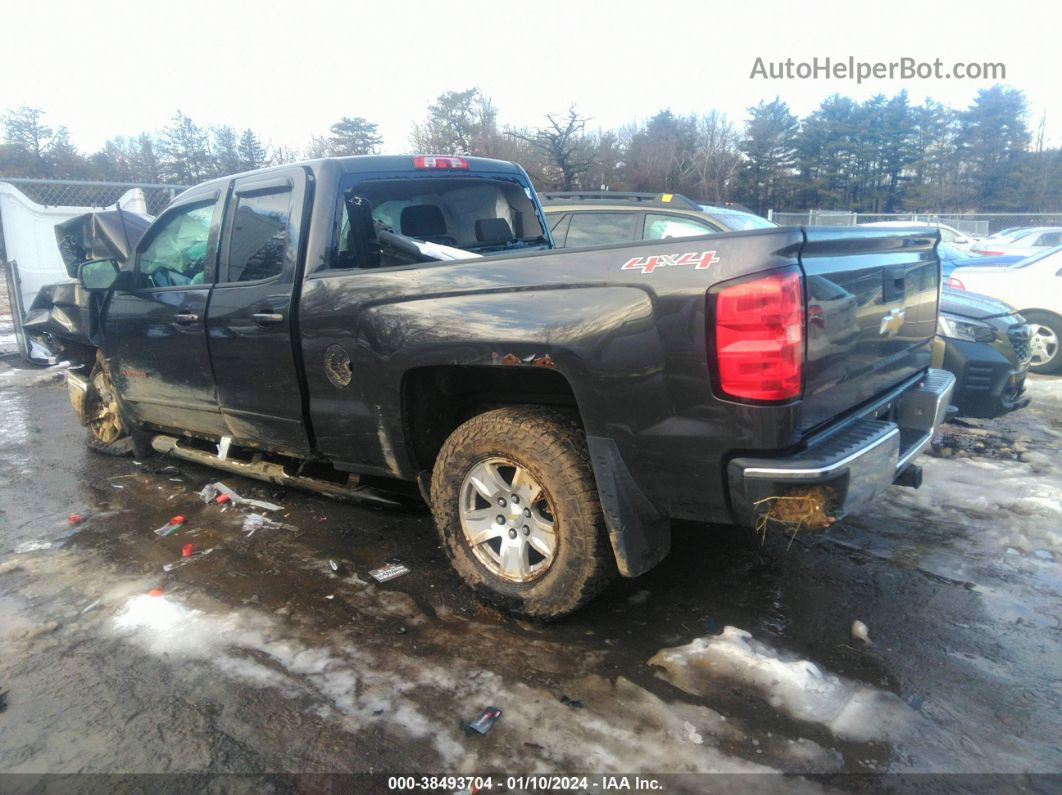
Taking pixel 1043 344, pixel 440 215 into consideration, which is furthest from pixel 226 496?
pixel 1043 344

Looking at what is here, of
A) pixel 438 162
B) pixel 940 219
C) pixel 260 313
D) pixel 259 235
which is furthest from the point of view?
pixel 940 219

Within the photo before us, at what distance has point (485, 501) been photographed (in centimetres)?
325

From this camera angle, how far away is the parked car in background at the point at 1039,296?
8.30 m

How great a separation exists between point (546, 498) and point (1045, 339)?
8081 millimetres

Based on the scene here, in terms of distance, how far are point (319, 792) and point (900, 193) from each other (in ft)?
175

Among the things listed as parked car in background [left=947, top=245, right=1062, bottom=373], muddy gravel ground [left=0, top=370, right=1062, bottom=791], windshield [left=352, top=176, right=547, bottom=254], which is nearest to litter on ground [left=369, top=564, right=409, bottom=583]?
muddy gravel ground [left=0, top=370, right=1062, bottom=791]

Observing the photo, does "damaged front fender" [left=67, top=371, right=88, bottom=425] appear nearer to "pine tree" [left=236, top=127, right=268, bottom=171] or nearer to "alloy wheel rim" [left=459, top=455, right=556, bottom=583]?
"alloy wheel rim" [left=459, top=455, right=556, bottom=583]

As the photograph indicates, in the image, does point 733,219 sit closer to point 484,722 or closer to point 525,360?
point 525,360

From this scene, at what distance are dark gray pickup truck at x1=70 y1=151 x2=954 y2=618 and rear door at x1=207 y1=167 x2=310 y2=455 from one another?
2 cm

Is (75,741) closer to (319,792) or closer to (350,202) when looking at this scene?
(319,792)

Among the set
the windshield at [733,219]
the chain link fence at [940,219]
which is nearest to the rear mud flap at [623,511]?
the windshield at [733,219]

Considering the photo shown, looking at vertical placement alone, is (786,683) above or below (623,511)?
below

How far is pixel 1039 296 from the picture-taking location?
331 inches

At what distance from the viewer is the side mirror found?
5.04 metres
